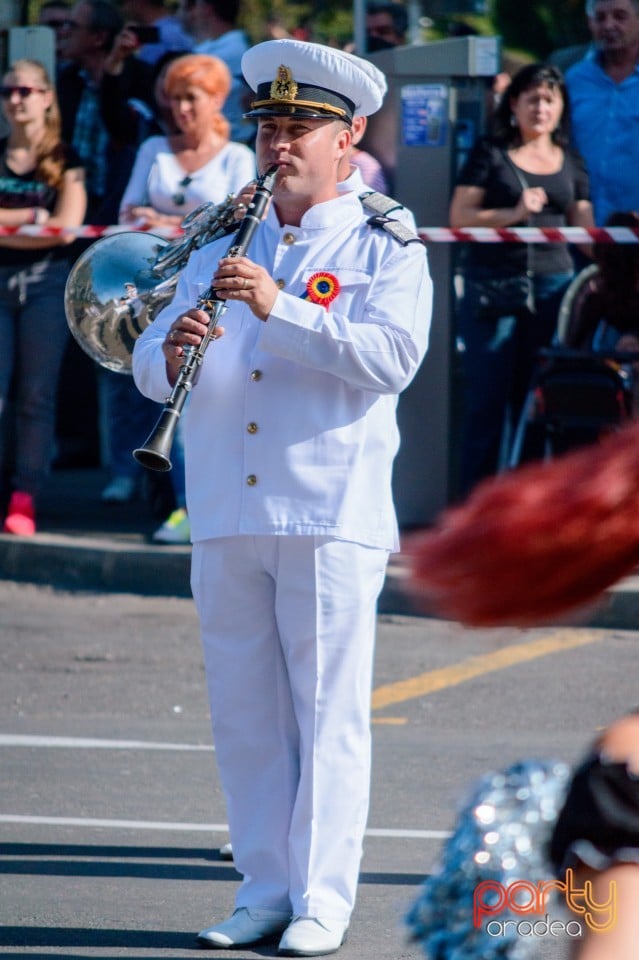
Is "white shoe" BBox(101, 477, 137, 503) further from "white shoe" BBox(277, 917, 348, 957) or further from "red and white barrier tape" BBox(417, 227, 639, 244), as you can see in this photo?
"white shoe" BBox(277, 917, 348, 957)

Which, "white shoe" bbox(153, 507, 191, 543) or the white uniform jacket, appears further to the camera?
"white shoe" bbox(153, 507, 191, 543)

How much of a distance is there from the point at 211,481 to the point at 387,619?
4278mm

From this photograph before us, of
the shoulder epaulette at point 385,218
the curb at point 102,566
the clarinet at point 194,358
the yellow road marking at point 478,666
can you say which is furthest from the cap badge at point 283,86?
the curb at point 102,566

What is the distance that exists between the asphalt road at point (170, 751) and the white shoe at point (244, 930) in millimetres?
37

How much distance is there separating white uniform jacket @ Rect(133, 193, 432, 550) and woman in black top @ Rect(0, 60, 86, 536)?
5.17 metres

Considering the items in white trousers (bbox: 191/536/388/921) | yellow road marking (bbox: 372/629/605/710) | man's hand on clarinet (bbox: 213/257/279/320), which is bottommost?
yellow road marking (bbox: 372/629/605/710)

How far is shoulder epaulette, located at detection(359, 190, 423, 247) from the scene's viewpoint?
4441 millimetres

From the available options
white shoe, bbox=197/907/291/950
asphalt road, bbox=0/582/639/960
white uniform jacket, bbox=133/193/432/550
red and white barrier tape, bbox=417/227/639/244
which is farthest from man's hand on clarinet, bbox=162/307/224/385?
red and white barrier tape, bbox=417/227/639/244

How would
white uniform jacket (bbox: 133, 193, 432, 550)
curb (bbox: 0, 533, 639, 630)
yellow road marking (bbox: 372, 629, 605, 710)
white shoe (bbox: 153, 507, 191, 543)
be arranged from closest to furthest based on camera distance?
white uniform jacket (bbox: 133, 193, 432, 550)
yellow road marking (bbox: 372, 629, 605, 710)
curb (bbox: 0, 533, 639, 630)
white shoe (bbox: 153, 507, 191, 543)

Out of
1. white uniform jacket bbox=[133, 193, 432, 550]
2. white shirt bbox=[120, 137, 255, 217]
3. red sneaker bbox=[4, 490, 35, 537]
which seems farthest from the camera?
red sneaker bbox=[4, 490, 35, 537]

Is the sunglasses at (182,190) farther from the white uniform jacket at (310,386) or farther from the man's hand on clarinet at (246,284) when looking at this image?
the man's hand on clarinet at (246,284)

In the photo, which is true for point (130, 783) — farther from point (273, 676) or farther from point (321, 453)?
point (321, 453)

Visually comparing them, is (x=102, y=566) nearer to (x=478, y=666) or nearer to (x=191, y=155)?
(x=191, y=155)

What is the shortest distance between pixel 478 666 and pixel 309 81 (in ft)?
12.6
